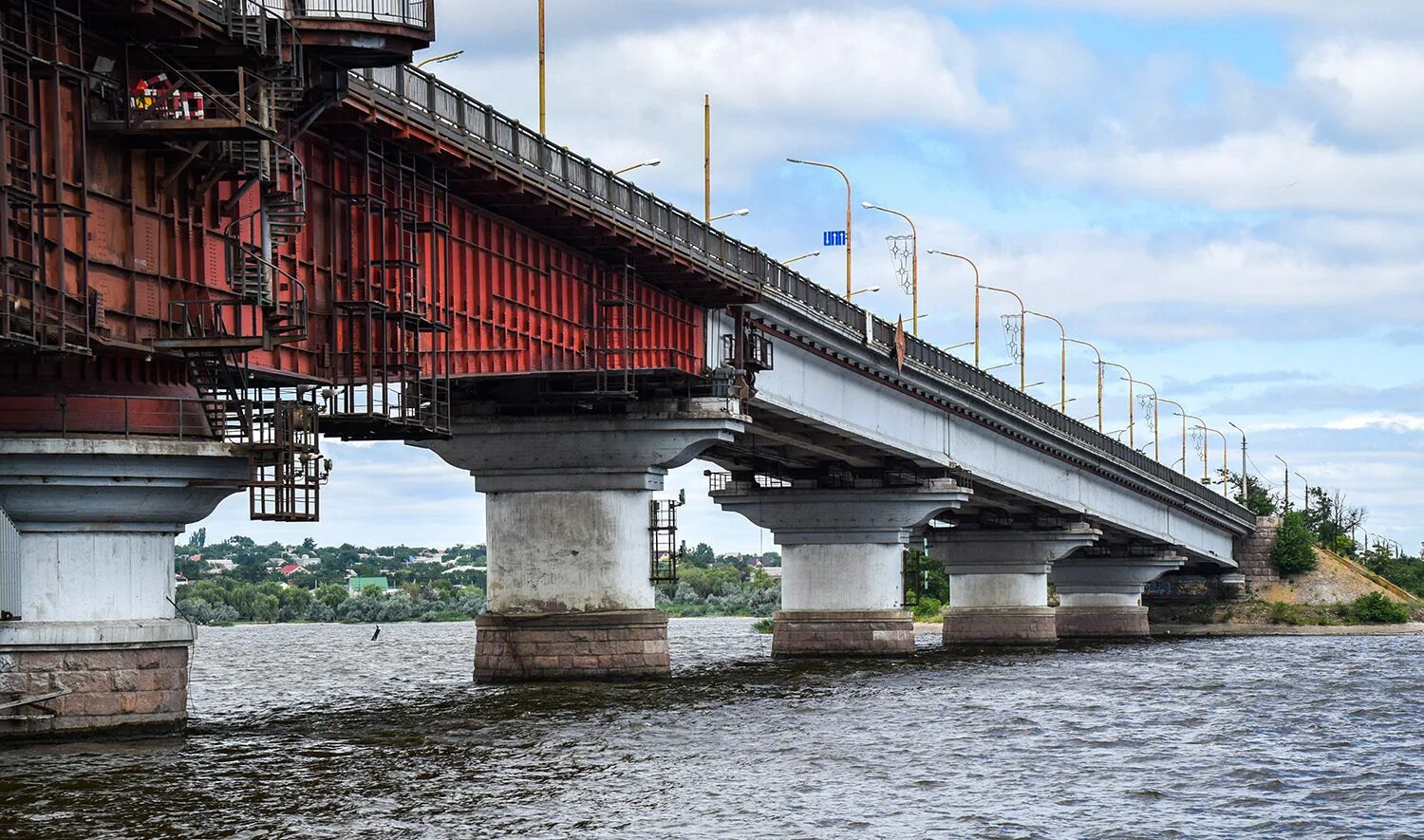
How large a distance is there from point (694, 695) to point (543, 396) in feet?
30.8

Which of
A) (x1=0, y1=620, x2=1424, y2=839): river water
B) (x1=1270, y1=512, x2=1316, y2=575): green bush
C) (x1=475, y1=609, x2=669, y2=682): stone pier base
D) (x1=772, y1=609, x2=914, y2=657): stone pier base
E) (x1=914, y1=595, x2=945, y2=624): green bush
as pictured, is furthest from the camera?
(x1=914, y1=595, x2=945, y2=624): green bush

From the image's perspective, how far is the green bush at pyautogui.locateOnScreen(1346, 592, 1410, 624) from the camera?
142 m

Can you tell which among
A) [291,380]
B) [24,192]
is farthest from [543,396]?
[24,192]

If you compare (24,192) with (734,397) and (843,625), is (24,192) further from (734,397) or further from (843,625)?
(843,625)

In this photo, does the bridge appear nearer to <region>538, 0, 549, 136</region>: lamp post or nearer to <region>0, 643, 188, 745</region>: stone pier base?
<region>0, 643, 188, 745</region>: stone pier base

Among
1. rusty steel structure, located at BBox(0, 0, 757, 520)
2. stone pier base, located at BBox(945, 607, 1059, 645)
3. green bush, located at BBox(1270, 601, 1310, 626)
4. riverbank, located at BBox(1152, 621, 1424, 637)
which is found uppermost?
rusty steel structure, located at BBox(0, 0, 757, 520)

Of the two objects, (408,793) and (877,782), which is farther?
(877,782)

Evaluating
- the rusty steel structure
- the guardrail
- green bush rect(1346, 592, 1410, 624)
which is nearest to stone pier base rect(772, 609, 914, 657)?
the guardrail

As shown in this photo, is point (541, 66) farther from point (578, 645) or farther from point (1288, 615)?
point (1288, 615)

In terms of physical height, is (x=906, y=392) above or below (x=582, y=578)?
above

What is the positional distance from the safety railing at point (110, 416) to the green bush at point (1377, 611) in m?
120

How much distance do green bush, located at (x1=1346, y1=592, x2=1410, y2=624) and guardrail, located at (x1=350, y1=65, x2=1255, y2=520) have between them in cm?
6604

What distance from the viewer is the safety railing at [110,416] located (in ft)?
115

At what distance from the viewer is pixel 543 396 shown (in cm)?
5625
